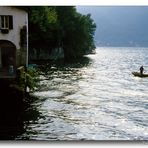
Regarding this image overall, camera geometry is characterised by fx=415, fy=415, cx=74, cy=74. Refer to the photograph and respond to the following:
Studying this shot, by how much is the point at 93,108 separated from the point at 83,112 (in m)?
0.35

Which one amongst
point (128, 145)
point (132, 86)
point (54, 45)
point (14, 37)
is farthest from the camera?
point (132, 86)

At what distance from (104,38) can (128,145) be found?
7.88ft

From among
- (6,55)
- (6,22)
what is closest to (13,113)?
(6,55)

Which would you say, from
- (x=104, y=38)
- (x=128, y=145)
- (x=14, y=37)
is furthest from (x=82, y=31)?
(x=128, y=145)

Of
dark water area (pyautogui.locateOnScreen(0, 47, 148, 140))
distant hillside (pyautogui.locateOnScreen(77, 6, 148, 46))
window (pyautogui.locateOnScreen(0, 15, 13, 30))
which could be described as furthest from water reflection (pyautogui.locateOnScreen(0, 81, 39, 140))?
distant hillside (pyautogui.locateOnScreen(77, 6, 148, 46))

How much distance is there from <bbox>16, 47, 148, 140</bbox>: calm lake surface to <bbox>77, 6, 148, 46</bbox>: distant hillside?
473 millimetres

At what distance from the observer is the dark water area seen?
883cm

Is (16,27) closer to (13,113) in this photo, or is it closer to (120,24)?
(13,113)

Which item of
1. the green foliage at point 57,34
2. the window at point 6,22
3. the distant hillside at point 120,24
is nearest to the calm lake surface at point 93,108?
the distant hillside at point 120,24

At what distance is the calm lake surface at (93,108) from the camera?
8.89m

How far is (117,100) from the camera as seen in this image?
12.4 m

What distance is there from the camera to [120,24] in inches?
337

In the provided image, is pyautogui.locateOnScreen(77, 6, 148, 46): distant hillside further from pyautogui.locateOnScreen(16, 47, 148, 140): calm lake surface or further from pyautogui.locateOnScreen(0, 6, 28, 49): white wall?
pyautogui.locateOnScreen(0, 6, 28, 49): white wall
